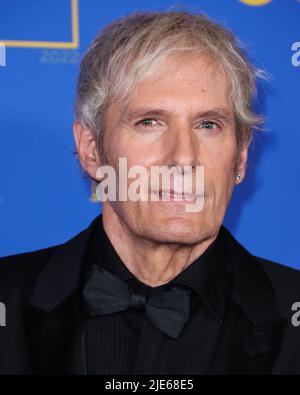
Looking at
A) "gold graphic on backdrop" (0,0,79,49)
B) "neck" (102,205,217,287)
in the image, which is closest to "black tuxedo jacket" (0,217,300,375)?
"neck" (102,205,217,287)

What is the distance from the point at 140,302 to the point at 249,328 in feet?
0.87

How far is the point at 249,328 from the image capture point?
5.06 feet

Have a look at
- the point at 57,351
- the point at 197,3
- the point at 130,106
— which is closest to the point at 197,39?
the point at 130,106

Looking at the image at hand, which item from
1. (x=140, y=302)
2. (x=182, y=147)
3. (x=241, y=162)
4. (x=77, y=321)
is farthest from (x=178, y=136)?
(x=77, y=321)

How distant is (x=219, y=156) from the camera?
1534 millimetres

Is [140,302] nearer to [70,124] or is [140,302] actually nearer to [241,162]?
[241,162]

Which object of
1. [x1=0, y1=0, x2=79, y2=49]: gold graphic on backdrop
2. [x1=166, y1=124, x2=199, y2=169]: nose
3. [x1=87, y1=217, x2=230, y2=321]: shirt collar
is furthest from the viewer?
[x1=0, y1=0, x2=79, y2=49]: gold graphic on backdrop

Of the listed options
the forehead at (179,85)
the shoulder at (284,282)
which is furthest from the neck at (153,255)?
the forehead at (179,85)

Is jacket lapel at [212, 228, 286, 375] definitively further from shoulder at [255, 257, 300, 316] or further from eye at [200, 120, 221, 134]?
eye at [200, 120, 221, 134]

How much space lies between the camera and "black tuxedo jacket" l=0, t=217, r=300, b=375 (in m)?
1.51

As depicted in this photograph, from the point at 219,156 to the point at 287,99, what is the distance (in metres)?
0.45

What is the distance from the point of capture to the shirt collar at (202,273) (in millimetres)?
1570

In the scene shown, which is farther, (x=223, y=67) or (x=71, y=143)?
(x=71, y=143)
